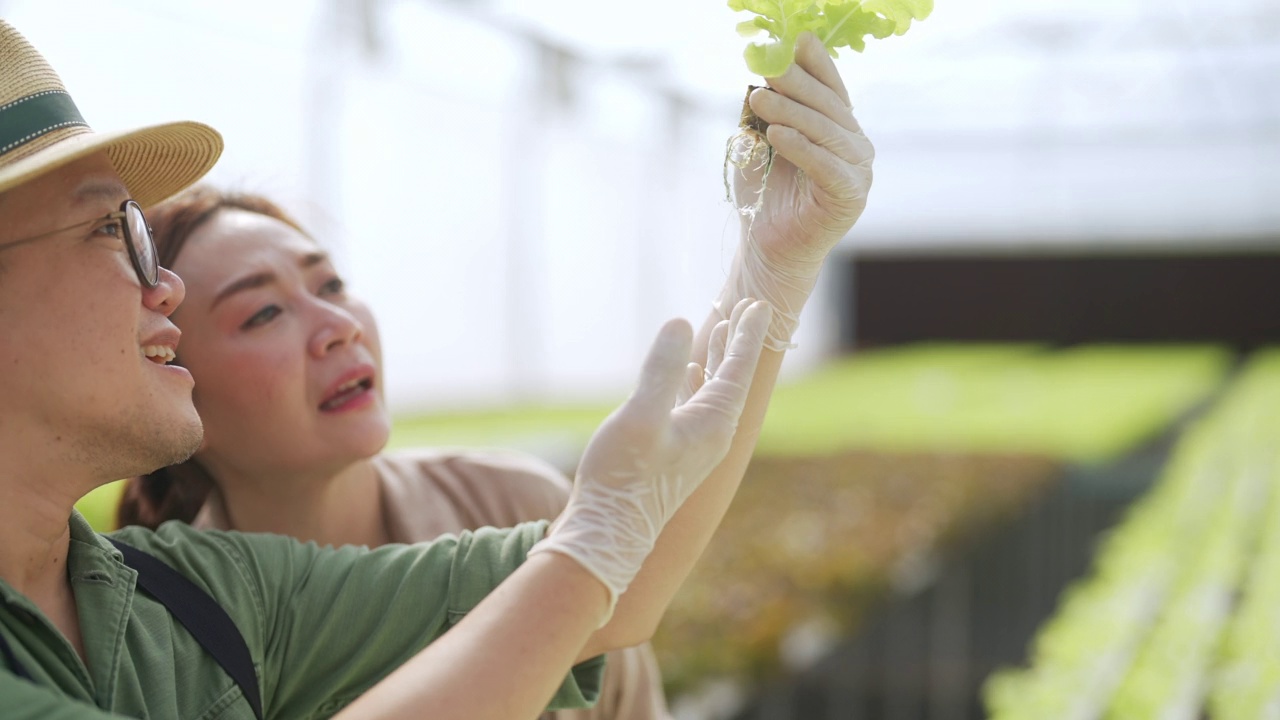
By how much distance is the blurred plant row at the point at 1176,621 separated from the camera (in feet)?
9.69

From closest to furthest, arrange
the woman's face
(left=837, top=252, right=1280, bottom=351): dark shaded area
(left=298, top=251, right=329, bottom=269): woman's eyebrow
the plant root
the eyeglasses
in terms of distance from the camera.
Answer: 1. the eyeglasses
2. the plant root
3. the woman's face
4. (left=298, top=251, right=329, bottom=269): woman's eyebrow
5. (left=837, top=252, right=1280, bottom=351): dark shaded area

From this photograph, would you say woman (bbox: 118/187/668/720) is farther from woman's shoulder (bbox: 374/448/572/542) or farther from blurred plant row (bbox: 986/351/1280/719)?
blurred plant row (bbox: 986/351/1280/719)

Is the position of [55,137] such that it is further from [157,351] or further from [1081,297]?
[1081,297]

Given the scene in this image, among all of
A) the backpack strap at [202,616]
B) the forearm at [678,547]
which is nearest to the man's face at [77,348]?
the backpack strap at [202,616]

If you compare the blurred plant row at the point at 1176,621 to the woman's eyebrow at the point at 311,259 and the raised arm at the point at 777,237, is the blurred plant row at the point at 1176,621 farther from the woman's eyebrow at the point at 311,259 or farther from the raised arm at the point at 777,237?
the woman's eyebrow at the point at 311,259

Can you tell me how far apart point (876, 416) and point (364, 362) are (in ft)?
26.4

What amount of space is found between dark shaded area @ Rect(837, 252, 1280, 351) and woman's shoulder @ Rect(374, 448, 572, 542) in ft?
57.9

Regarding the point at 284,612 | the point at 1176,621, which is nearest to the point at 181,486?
the point at 284,612

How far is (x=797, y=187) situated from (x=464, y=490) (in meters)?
0.77

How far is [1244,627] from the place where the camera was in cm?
346

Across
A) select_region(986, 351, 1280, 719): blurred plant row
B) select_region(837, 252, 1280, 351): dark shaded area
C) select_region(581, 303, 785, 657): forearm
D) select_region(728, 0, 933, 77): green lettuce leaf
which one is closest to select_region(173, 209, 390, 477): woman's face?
select_region(581, 303, 785, 657): forearm

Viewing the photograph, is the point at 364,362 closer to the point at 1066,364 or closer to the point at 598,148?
the point at 598,148

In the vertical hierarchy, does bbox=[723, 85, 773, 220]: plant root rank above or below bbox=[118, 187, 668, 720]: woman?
above

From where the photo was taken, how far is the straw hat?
3.75 feet
